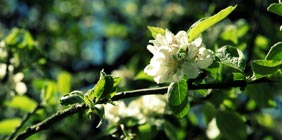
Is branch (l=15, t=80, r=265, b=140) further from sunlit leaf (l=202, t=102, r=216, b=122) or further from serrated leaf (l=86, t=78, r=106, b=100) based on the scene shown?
sunlit leaf (l=202, t=102, r=216, b=122)

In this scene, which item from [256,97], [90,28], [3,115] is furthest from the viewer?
[90,28]

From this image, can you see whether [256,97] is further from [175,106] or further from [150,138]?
[175,106]

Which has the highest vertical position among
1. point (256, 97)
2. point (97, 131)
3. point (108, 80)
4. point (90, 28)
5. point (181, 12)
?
point (90, 28)

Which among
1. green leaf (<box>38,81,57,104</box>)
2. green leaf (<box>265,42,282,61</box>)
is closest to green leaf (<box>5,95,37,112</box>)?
green leaf (<box>38,81,57,104</box>)

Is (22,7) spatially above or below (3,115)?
above

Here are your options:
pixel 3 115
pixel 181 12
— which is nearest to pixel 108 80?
pixel 3 115

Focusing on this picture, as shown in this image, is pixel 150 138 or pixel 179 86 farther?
pixel 150 138

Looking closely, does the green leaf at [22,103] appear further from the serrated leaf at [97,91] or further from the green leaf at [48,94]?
the serrated leaf at [97,91]
